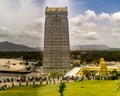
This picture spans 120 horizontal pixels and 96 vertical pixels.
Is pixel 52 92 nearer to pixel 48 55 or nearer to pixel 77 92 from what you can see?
pixel 77 92

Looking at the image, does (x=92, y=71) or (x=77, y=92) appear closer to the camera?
(x=77, y=92)

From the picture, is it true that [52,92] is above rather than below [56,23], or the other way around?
below

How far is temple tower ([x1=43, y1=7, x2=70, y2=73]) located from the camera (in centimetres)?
13188

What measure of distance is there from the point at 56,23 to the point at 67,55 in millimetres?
13886

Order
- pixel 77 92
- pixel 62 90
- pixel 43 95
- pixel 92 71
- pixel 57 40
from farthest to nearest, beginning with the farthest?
pixel 57 40, pixel 92 71, pixel 77 92, pixel 62 90, pixel 43 95

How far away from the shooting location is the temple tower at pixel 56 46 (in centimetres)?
13188

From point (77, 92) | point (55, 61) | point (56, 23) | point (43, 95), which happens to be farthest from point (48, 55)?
point (43, 95)

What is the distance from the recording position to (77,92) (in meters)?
64.0

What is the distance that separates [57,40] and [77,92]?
6905 cm

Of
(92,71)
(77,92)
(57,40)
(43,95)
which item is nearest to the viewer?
(43,95)

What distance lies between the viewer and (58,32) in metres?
132

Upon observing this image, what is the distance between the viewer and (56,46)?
13238 centimetres

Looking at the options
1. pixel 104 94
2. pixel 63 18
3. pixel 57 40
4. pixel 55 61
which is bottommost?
pixel 104 94

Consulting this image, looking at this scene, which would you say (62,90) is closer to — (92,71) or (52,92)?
(52,92)
